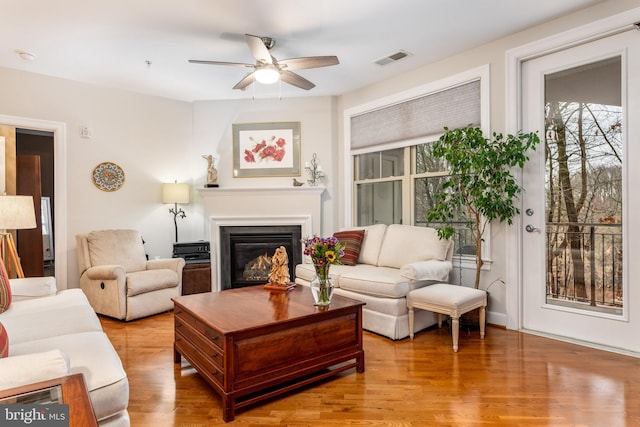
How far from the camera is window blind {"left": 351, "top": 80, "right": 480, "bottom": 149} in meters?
3.74

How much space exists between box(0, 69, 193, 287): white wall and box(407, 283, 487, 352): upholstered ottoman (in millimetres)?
3628

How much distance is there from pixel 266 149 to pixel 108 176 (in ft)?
6.66

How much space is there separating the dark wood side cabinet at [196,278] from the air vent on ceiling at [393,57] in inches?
125

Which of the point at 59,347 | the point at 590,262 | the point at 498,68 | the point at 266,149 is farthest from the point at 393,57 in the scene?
the point at 59,347

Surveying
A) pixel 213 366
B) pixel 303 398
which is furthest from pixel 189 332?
pixel 303 398

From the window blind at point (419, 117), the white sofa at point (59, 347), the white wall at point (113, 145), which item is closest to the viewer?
the white sofa at point (59, 347)

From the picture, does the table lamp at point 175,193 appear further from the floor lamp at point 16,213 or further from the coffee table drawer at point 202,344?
the coffee table drawer at point 202,344

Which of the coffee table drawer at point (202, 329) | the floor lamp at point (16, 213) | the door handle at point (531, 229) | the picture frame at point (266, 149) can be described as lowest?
the coffee table drawer at point (202, 329)

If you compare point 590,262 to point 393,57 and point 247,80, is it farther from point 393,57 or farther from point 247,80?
point 247,80

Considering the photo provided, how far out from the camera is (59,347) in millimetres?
1709

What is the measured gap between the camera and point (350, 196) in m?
5.04

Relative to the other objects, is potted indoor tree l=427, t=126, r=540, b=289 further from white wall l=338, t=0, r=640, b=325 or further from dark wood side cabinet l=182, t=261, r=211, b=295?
dark wood side cabinet l=182, t=261, r=211, b=295

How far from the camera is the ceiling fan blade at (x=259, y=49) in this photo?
287 cm

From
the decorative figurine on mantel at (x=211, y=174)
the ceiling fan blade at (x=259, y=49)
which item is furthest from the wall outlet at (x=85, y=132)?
the ceiling fan blade at (x=259, y=49)
